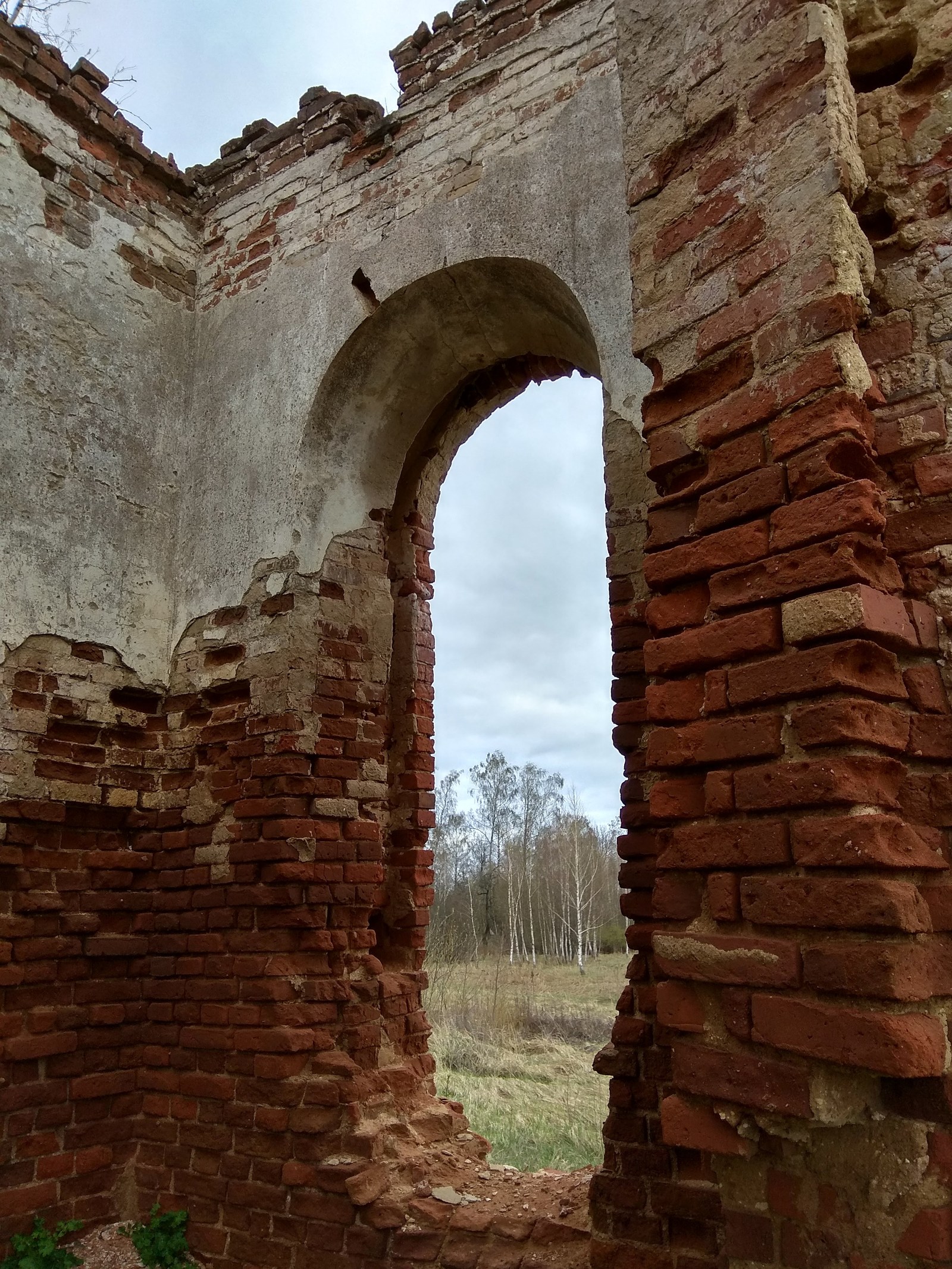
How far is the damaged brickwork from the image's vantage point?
168 centimetres

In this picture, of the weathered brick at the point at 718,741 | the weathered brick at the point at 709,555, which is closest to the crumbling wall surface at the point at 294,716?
the weathered brick at the point at 709,555

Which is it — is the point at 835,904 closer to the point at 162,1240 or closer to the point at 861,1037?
the point at 861,1037

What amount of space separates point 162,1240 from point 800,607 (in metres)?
3.73

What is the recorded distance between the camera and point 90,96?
4.75 m

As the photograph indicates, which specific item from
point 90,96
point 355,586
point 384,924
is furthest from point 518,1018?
point 90,96

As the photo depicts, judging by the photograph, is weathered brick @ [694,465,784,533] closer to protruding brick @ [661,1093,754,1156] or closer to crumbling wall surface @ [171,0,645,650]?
protruding brick @ [661,1093,754,1156]

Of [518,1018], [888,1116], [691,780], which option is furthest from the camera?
[518,1018]

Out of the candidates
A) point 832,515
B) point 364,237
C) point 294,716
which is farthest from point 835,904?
point 364,237

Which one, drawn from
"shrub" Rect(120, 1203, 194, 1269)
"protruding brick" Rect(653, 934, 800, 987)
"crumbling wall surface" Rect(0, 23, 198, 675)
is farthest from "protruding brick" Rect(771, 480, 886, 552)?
"shrub" Rect(120, 1203, 194, 1269)

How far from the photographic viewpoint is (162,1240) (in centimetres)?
375

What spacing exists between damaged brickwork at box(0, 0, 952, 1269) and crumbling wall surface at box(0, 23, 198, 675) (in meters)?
0.02

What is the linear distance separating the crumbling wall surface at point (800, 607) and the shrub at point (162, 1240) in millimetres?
2952

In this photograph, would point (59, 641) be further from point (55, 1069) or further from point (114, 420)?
point (55, 1069)

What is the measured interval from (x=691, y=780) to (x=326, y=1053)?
2.54m
